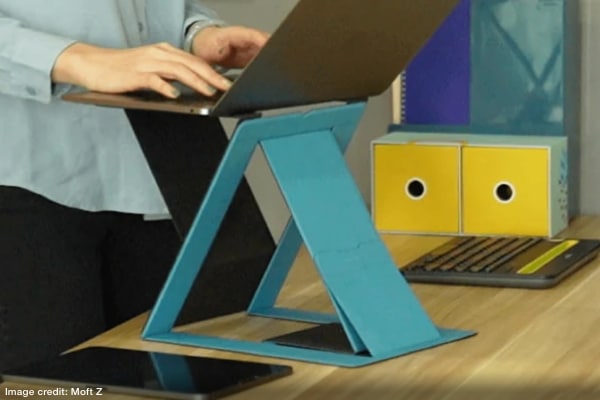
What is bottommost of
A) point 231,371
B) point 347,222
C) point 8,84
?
point 231,371

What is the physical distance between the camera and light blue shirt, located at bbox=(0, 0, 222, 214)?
1485 millimetres

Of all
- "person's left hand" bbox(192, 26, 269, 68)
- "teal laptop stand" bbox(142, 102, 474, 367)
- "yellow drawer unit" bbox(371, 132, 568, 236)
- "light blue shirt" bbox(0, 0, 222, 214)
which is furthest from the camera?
"yellow drawer unit" bbox(371, 132, 568, 236)

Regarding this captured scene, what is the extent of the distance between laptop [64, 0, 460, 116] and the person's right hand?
0.01m

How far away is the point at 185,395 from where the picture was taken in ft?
4.00

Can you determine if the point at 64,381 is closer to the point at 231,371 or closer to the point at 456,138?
the point at 231,371

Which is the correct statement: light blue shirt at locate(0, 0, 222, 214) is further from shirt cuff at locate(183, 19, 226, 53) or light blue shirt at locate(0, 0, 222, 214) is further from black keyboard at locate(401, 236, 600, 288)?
black keyboard at locate(401, 236, 600, 288)

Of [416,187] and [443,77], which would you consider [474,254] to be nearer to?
[416,187]

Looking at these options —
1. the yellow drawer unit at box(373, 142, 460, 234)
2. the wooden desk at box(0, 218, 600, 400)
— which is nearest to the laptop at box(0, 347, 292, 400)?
the wooden desk at box(0, 218, 600, 400)

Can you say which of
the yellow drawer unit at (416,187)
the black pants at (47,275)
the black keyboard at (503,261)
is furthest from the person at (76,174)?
the yellow drawer unit at (416,187)

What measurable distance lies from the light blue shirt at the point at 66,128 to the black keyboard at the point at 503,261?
39 centimetres

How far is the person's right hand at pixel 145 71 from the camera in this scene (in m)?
1.36

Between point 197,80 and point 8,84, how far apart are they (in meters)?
0.26

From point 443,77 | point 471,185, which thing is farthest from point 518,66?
point 471,185

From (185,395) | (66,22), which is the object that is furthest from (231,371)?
(66,22)
